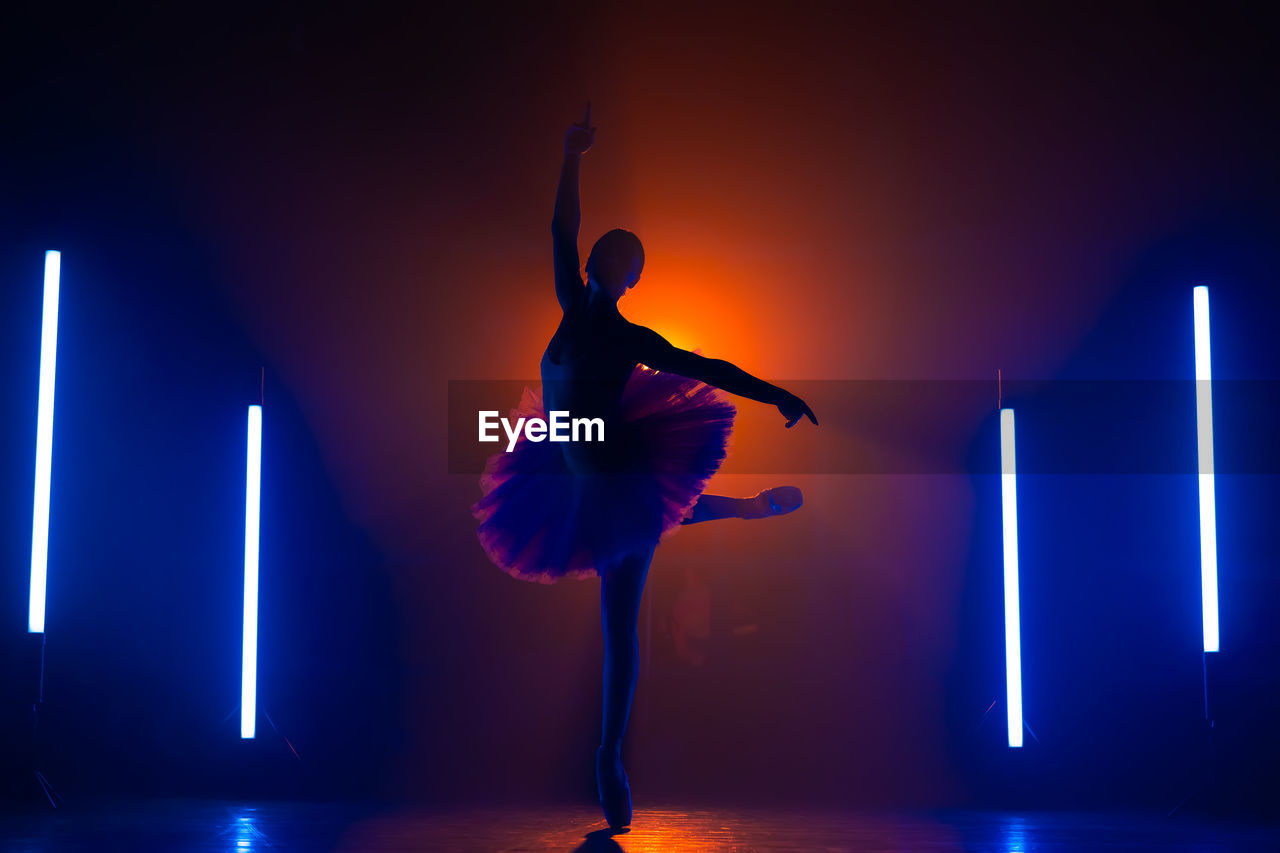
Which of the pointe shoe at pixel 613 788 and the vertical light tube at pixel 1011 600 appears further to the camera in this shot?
the vertical light tube at pixel 1011 600

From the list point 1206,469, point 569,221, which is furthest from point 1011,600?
point 569,221

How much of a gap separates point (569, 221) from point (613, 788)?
5.20ft

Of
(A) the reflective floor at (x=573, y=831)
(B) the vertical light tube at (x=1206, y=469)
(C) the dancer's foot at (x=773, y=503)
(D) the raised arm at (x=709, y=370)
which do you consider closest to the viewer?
(D) the raised arm at (x=709, y=370)

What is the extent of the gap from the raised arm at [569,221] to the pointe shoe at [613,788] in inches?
49.6

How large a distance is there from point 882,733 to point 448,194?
8.60 ft

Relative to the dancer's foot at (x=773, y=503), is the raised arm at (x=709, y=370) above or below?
above

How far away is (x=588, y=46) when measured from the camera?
3512 millimetres

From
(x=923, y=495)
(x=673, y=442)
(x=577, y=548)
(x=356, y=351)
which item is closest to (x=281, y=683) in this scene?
(x=356, y=351)

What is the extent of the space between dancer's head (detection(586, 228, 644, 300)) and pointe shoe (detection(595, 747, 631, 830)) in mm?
1295

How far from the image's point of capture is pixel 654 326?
3633 millimetres

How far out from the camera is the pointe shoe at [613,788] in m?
2.60

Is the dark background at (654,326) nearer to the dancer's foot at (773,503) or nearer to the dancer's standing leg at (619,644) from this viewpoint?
the dancer's foot at (773,503)

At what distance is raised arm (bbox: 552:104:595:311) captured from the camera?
2.53 m

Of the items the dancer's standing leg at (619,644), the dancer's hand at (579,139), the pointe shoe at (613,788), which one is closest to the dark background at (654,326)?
the pointe shoe at (613,788)
